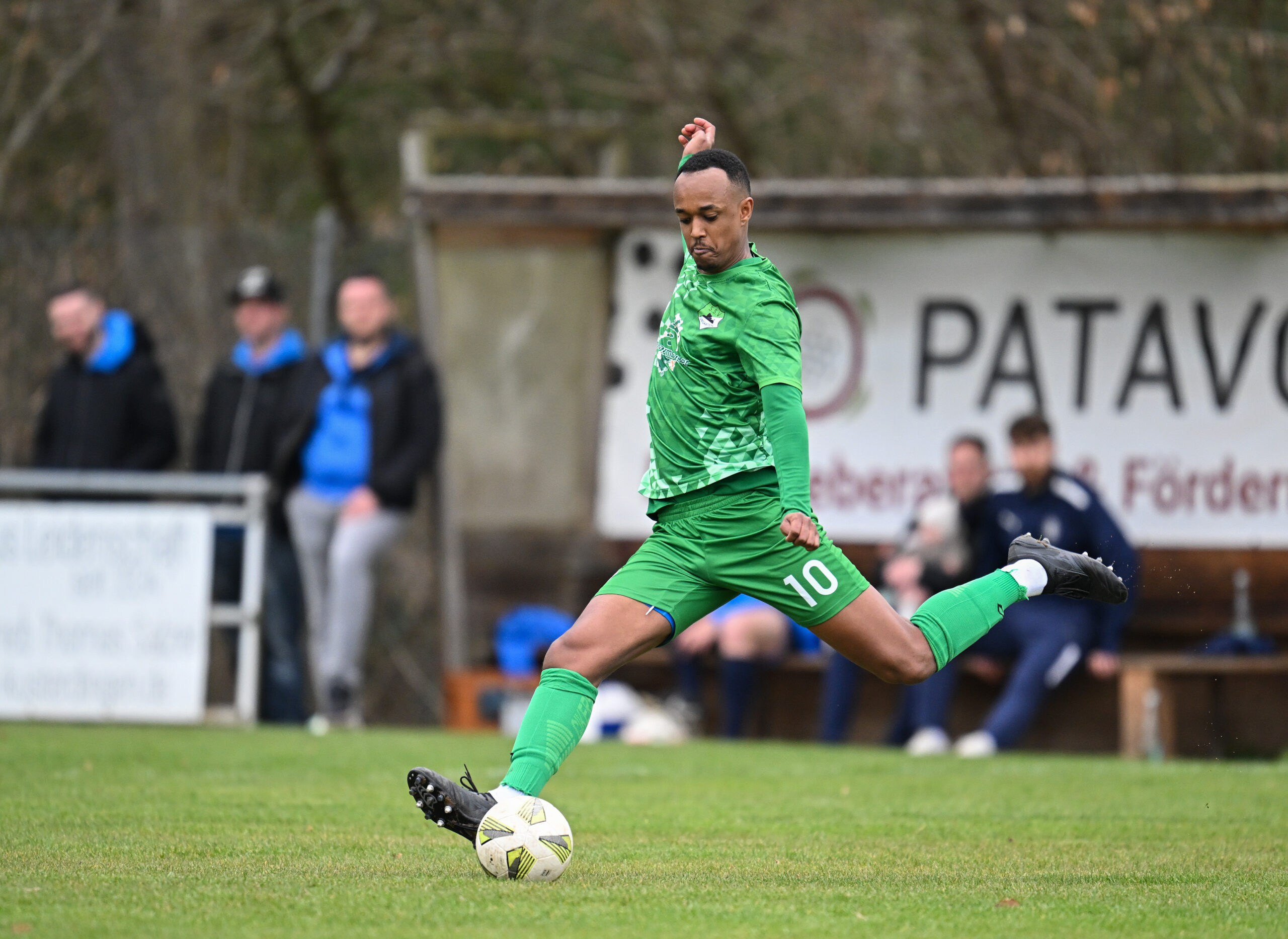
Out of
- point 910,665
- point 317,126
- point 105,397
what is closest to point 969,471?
point 105,397

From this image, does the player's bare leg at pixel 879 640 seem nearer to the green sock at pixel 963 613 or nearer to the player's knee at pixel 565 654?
the green sock at pixel 963 613

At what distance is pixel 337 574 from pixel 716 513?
6120 millimetres

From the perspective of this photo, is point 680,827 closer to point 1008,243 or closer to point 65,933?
point 65,933

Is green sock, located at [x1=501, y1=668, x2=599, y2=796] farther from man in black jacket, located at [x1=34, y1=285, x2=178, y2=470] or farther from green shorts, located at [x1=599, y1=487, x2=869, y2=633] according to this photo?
man in black jacket, located at [x1=34, y1=285, x2=178, y2=470]

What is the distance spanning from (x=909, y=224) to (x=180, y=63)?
20.6 feet

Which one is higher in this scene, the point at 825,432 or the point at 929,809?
the point at 825,432

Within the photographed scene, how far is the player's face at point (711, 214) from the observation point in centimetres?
544

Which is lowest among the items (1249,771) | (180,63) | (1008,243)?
(1249,771)

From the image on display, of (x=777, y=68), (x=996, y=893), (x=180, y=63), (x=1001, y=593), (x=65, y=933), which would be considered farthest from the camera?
(x=777, y=68)

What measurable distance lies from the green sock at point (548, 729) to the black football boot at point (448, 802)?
10cm

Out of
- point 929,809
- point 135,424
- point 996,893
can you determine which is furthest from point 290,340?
point 996,893

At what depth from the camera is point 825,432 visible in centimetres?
1274

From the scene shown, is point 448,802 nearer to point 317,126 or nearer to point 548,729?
point 548,729

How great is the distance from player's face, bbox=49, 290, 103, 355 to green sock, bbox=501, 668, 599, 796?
292 inches
